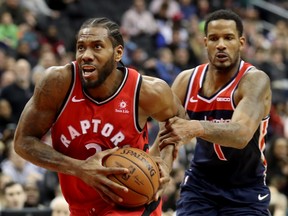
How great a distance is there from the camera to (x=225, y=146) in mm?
6086

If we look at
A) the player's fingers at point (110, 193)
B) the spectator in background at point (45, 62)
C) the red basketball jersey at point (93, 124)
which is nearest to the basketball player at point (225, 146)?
the red basketball jersey at point (93, 124)

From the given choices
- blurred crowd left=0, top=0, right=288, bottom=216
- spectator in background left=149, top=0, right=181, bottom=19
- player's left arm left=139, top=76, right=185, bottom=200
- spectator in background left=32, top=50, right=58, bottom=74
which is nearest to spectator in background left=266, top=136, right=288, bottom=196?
blurred crowd left=0, top=0, right=288, bottom=216

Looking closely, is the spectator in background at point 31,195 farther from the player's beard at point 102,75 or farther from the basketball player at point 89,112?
the player's beard at point 102,75

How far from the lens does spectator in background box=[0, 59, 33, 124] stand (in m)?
11.9

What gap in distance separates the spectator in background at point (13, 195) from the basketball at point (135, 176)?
13.6ft

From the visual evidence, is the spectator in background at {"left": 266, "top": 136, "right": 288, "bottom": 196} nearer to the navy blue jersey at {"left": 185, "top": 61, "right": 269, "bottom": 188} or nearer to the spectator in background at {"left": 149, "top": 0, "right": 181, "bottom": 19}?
the navy blue jersey at {"left": 185, "top": 61, "right": 269, "bottom": 188}

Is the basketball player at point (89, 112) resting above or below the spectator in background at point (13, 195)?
above

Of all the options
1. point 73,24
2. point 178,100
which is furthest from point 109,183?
point 73,24

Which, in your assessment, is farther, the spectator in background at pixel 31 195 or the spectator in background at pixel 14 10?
the spectator in background at pixel 14 10

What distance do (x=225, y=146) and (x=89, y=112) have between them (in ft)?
3.84

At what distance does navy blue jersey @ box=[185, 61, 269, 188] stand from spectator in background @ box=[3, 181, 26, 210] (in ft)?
11.7

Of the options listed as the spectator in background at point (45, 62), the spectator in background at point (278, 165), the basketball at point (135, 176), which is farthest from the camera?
the spectator in background at point (45, 62)

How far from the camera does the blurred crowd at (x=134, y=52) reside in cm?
1056

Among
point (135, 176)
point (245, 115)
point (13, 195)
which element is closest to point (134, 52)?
point (13, 195)
